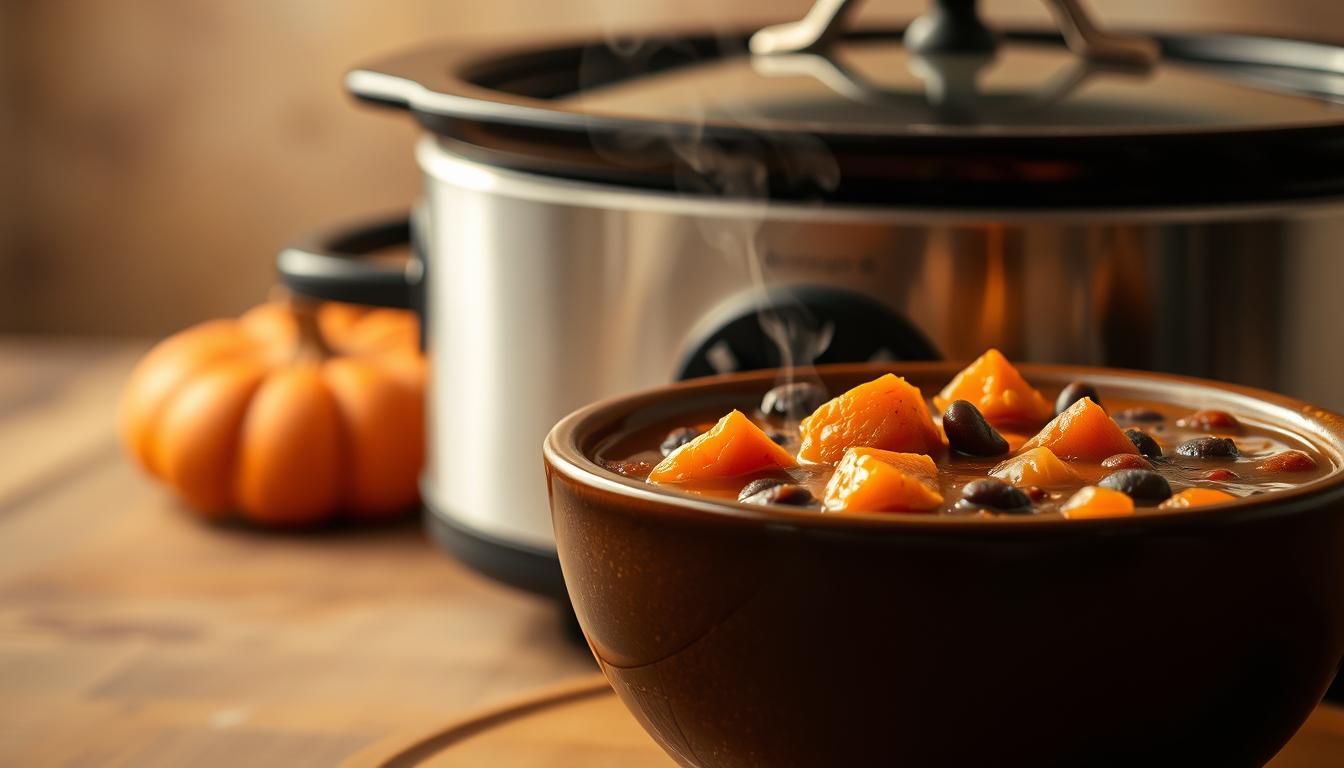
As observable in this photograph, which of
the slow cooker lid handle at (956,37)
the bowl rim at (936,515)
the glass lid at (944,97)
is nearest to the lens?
the bowl rim at (936,515)

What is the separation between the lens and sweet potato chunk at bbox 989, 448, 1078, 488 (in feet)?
1.85

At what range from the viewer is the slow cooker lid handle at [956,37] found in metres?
1.20

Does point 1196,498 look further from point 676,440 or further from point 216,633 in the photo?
point 216,633

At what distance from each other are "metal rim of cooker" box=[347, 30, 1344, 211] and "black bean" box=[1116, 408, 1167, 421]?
0.26 metres

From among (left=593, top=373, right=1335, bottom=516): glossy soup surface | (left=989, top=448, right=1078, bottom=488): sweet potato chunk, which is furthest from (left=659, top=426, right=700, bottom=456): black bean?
(left=989, top=448, right=1078, bottom=488): sweet potato chunk

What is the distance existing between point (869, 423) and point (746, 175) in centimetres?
38

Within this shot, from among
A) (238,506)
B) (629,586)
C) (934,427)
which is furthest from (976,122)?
(238,506)

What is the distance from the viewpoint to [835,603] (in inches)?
19.2

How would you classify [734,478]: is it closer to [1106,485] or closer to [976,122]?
[1106,485]

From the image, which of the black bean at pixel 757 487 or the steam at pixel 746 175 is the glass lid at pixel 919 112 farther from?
the black bean at pixel 757 487

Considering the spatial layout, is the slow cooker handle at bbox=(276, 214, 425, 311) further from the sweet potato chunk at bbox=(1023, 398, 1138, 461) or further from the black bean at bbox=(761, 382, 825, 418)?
the sweet potato chunk at bbox=(1023, 398, 1138, 461)

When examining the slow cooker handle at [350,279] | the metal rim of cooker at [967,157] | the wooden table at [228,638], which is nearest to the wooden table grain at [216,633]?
the wooden table at [228,638]

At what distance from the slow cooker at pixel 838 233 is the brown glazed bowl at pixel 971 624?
1.39 ft

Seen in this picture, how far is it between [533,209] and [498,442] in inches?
6.6
